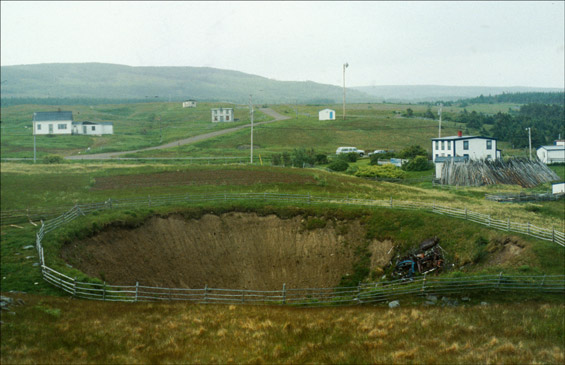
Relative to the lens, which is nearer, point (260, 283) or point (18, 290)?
point (18, 290)

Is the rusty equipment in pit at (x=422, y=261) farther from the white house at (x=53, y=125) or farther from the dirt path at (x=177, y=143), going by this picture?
the white house at (x=53, y=125)

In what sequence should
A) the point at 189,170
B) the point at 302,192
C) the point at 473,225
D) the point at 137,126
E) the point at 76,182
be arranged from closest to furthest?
the point at 473,225 < the point at 302,192 < the point at 76,182 < the point at 189,170 < the point at 137,126

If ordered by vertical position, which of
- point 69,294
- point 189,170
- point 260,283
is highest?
point 189,170

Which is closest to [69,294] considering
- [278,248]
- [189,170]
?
[278,248]

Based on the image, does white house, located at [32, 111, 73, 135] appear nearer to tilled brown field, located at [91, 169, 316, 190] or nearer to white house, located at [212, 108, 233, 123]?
white house, located at [212, 108, 233, 123]

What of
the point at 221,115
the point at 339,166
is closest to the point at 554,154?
the point at 339,166

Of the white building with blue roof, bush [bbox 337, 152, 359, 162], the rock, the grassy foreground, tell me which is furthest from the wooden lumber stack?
the grassy foreground

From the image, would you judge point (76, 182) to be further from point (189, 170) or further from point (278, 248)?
point (278, 248)

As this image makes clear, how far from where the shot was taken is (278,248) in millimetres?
39125

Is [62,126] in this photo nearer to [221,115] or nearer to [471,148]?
[221,115]

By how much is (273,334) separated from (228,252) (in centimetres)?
1863

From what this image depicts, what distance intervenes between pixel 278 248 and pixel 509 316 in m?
19.9

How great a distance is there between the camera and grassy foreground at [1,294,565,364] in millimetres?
18219

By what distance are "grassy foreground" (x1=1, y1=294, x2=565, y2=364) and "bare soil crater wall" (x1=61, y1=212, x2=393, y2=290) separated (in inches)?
405
